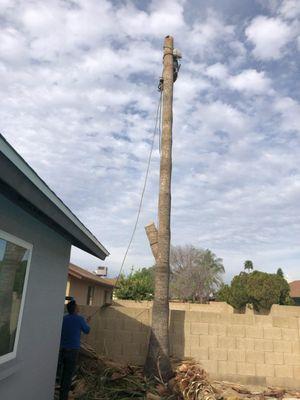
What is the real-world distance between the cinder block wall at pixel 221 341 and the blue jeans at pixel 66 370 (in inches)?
124

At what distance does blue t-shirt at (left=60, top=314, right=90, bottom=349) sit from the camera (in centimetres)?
694

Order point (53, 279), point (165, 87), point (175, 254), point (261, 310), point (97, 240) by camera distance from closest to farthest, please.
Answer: point (53, 279), point (97, 240), point (165, 87), point (261, 310), point (175, 254)

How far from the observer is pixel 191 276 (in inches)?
2064

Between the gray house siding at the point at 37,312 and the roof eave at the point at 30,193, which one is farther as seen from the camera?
the gray house siding at the point at 37,312

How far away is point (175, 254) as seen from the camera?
53.2 meters

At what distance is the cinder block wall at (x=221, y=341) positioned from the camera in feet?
31.3

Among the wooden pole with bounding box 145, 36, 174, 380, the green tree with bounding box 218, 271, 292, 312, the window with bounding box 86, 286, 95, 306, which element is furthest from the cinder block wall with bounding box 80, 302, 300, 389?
the green tree with bounding box 218, 271, 292, 312

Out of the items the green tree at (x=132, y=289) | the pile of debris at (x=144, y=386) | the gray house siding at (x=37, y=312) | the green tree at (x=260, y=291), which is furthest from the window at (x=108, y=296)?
the gray house siding at (x=37, y=312)

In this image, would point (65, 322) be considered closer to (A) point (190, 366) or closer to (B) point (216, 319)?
(A) point (190, 366)

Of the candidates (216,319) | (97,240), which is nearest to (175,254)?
(216,319)

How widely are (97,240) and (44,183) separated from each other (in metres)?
3.06

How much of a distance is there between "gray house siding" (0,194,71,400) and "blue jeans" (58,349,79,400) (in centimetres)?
51

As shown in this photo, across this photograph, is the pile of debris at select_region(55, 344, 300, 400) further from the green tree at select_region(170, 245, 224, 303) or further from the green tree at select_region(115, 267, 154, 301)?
the green tree at select_region(170, 245, 224, 303)

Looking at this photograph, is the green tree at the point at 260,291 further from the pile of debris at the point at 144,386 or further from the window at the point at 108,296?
Result: the pile of debris at the point at 144,386
